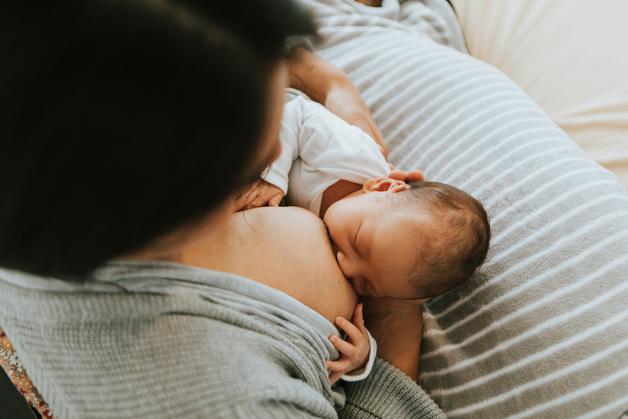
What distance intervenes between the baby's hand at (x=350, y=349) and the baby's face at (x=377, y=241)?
9 cm

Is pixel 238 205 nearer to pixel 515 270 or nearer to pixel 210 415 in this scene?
pixel 210 415

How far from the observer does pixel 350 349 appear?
90 cm

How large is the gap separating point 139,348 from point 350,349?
0.39m

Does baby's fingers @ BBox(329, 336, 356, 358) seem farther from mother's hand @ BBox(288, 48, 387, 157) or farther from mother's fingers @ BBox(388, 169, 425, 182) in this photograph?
mother's hand @ BBox(288, 48, 387, 157)

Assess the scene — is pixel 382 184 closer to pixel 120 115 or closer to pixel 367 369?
pixel 367 369

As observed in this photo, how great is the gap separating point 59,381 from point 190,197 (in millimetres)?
366

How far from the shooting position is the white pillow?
125 centimetres

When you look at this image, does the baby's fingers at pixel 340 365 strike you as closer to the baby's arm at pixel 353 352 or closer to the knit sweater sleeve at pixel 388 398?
the baby's arm at pixel 353 352

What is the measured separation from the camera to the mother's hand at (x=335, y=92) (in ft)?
3.98

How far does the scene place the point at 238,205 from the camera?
35.8 inches

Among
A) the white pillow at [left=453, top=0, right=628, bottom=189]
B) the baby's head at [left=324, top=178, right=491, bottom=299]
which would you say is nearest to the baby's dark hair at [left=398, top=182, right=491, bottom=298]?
the baby's head at [left=324, top=178, right=491, bottom=299]

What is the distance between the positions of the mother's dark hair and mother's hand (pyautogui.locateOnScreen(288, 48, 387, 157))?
2.48 ft

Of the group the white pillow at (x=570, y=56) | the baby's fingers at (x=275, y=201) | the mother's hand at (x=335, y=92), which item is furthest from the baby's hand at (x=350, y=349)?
the white pillow at (x=570, y=56)

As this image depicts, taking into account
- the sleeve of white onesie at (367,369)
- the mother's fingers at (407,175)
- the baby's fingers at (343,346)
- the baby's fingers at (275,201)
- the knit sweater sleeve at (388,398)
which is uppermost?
the mother's fingers at (407,175)
